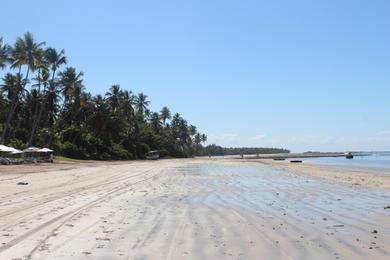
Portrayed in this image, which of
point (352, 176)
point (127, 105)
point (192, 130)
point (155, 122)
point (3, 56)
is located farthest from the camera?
point (192, 130)

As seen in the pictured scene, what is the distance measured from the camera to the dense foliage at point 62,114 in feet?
224

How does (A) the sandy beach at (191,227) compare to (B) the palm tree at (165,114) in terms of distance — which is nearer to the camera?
(A) the sandy beach at (191,227)

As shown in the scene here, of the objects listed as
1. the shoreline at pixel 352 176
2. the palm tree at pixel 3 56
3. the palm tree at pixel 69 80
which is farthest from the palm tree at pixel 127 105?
the shoreline at pixel 352 176

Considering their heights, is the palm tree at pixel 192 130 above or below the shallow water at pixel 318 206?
above

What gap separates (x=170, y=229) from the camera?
35.0 feet

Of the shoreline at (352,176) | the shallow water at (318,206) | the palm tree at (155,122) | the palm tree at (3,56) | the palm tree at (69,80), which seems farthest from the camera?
the palm tree at (155,122)

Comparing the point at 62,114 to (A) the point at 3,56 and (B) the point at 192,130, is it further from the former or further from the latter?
(B) the point at 192,130

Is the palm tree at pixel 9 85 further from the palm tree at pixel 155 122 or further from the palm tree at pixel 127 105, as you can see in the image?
the palm tree at pixel 155 122

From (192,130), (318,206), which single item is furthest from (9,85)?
(192,130)

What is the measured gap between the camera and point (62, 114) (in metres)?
95.2

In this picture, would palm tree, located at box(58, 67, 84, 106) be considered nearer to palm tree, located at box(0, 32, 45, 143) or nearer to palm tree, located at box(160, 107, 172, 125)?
palm tree, located at box(0, 32, 45, 143)

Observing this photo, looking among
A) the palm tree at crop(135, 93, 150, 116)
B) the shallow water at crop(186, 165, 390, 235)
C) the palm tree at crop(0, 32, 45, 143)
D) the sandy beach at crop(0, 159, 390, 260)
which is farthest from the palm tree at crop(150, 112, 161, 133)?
the sandy beach at crop(0, 159, 390, 260)

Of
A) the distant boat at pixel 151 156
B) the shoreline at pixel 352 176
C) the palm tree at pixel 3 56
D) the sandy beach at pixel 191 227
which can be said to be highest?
the palm tree at pixel 3 56

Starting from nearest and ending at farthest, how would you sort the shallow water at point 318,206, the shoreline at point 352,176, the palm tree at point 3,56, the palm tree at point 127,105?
the shallow water at point 318,206
the shoreline at point 352,176
the palm tree at point 3,56
the palm tree at point 127,105
